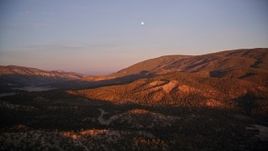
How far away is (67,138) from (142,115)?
61379 millimetres

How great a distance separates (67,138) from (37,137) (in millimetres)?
9926

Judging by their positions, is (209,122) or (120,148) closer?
(120,148)

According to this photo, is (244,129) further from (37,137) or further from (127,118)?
(37,137)

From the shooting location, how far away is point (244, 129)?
180m

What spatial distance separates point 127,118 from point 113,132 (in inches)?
1301

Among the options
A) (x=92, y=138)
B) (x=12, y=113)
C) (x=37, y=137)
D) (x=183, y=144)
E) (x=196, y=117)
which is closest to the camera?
(x=37, y=137)

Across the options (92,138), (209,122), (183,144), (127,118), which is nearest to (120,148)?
(92,138)

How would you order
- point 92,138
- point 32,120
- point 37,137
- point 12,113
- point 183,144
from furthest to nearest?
point 12,113, point 32,120, point 183,144, point 92,138, point 37,137

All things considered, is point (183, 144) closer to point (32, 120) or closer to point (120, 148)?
point (120, 148)

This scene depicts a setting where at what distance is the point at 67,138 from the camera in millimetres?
126562

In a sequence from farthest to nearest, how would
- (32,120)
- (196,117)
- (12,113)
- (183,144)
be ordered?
(196,117), (12,113), (32,120), (183,144)

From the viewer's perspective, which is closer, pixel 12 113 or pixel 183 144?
pixel 183 144

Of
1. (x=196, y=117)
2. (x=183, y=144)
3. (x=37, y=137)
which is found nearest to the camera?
(x=37, y=137)

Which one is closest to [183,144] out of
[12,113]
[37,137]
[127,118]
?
[127,118]
